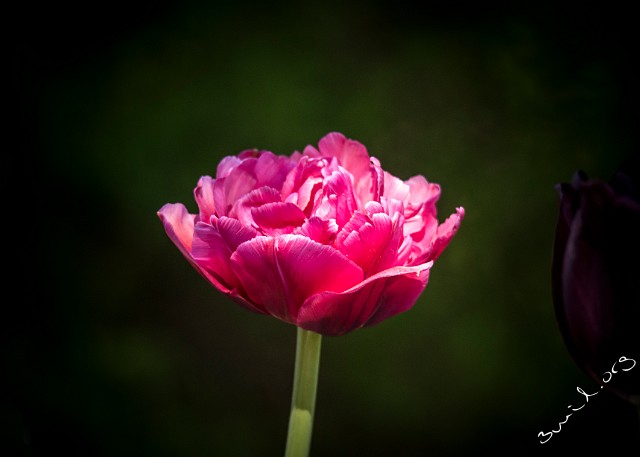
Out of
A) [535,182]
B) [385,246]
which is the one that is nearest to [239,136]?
[535,182]

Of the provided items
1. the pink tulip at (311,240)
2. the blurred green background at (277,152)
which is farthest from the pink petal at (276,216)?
the blurred green background at (277,152)

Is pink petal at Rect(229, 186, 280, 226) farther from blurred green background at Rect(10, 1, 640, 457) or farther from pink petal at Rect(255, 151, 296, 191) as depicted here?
blurred green background at Rect(10, 1, 640, 457)

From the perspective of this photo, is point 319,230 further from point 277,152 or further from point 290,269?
point 277,152

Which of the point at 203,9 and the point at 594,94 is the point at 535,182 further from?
the point at 203,9

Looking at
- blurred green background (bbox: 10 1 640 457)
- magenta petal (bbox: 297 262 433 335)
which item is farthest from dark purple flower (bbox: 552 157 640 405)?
blurred green background (bbox: 10 1 640 457)

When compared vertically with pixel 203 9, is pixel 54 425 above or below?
below

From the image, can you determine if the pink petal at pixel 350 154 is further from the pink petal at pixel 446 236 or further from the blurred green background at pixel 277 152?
the blurred green background at pixel 277 152

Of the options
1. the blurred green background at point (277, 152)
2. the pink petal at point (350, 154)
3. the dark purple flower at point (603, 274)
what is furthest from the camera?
the blurred green background at point (277, 152)

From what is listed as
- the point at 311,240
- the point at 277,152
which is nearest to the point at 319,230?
the point at 311,240
